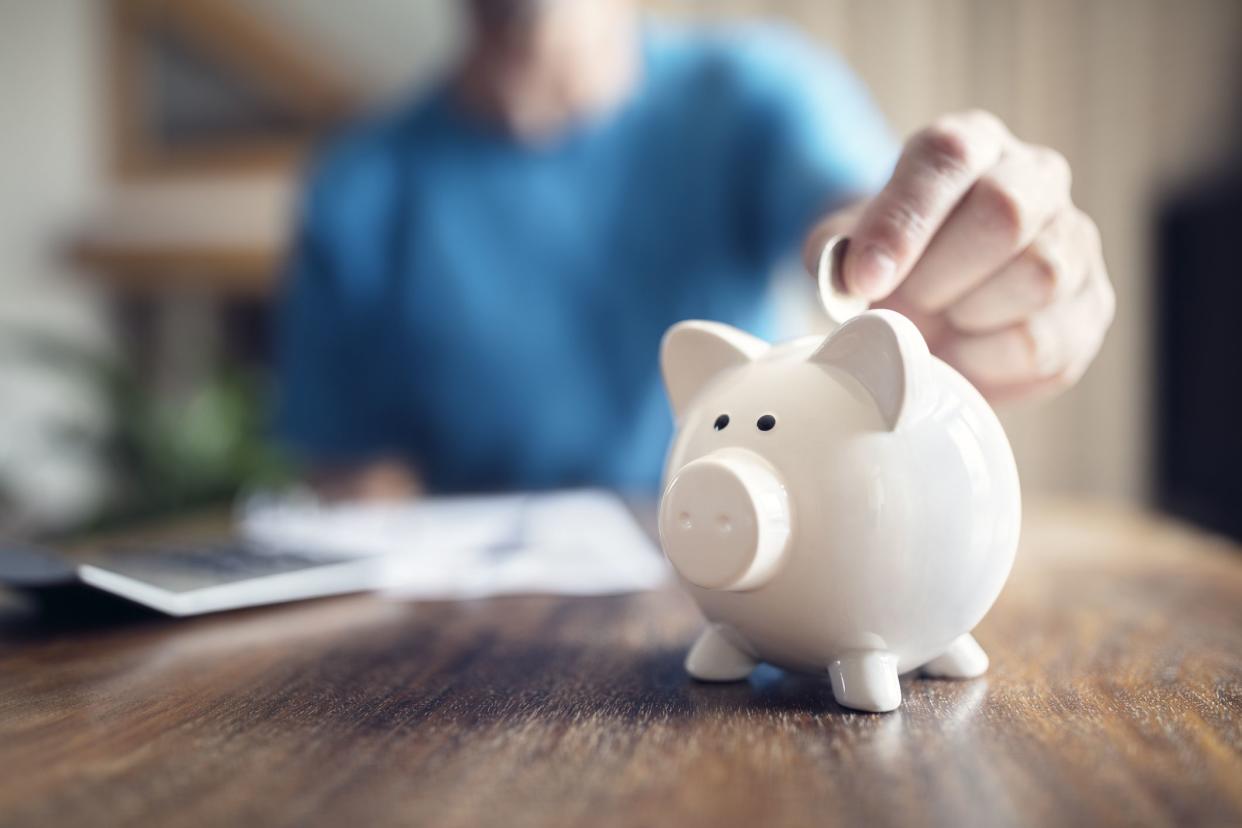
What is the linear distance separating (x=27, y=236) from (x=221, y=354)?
0.81 metres

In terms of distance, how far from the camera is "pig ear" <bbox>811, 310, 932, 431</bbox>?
38 cm

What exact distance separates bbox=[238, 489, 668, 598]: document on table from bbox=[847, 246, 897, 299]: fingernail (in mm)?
304

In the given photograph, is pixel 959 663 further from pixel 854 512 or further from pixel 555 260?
pixel 555 260

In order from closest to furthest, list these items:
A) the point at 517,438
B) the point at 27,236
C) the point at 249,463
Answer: the point at 517,438, the point at 249,463, the point at 27,236

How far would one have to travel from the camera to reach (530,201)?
1452 millimetres

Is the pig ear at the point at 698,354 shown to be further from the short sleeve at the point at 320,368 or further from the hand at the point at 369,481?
the short sleeve at the point at 320,368

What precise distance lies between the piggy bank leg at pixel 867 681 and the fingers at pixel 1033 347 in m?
0.19

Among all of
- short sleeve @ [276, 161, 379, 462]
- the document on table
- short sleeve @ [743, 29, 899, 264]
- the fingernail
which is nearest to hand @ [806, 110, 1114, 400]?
the fingernail

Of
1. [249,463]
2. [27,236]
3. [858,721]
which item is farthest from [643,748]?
[27,236]

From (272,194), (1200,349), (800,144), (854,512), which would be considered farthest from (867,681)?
(272,194)

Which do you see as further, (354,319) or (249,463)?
(249,463)

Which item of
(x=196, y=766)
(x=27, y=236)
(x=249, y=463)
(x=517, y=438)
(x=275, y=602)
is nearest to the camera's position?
(x=196, y=766)

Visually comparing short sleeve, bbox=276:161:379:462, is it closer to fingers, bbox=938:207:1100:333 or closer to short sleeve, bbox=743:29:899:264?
short sleeve, bbox=743:29:899:264

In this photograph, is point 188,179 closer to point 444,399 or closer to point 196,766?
point 444,399
